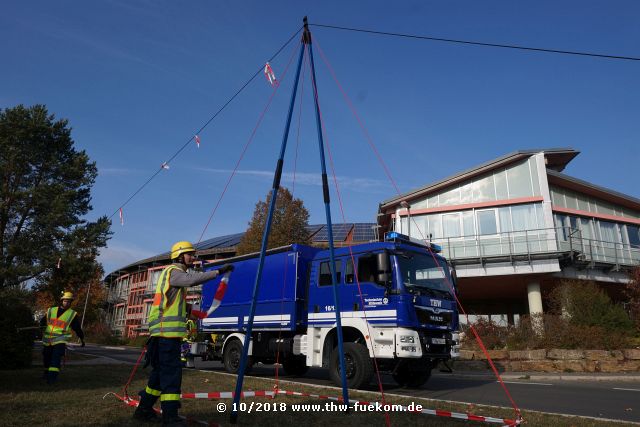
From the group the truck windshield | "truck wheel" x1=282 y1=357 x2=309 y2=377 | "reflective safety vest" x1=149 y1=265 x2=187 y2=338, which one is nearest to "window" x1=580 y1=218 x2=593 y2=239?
the truck windshield

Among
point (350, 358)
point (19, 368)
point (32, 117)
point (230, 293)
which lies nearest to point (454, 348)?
point (350, 358)

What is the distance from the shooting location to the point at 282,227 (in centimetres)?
2847

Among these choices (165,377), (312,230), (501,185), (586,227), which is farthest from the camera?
(312,230)

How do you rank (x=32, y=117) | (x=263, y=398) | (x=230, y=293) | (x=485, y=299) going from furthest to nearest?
1. (x=485, y=299)
2. (x=32, y=117)
3. (x=230, y=293)
4. (x=263, y=398)

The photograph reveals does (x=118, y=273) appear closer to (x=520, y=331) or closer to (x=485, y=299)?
(x=485, y=299)

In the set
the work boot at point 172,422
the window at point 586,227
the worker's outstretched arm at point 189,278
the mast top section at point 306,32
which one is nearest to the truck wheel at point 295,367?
the worker's outstretched arm at point 189,278

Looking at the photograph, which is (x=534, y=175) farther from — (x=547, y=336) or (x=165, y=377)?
(x=165, y=377)

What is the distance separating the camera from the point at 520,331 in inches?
650

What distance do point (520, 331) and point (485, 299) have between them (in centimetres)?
1058

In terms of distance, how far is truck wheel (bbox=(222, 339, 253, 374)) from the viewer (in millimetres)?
12242

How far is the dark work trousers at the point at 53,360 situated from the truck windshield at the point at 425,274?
7.07 meters

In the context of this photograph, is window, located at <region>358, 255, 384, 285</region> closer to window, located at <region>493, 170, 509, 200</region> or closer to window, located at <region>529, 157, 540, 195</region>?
window, located at <region>493, 170, 509, 200</region>

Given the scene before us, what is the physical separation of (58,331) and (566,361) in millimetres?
14740

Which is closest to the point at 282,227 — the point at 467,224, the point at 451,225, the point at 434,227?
the point at 434,227
